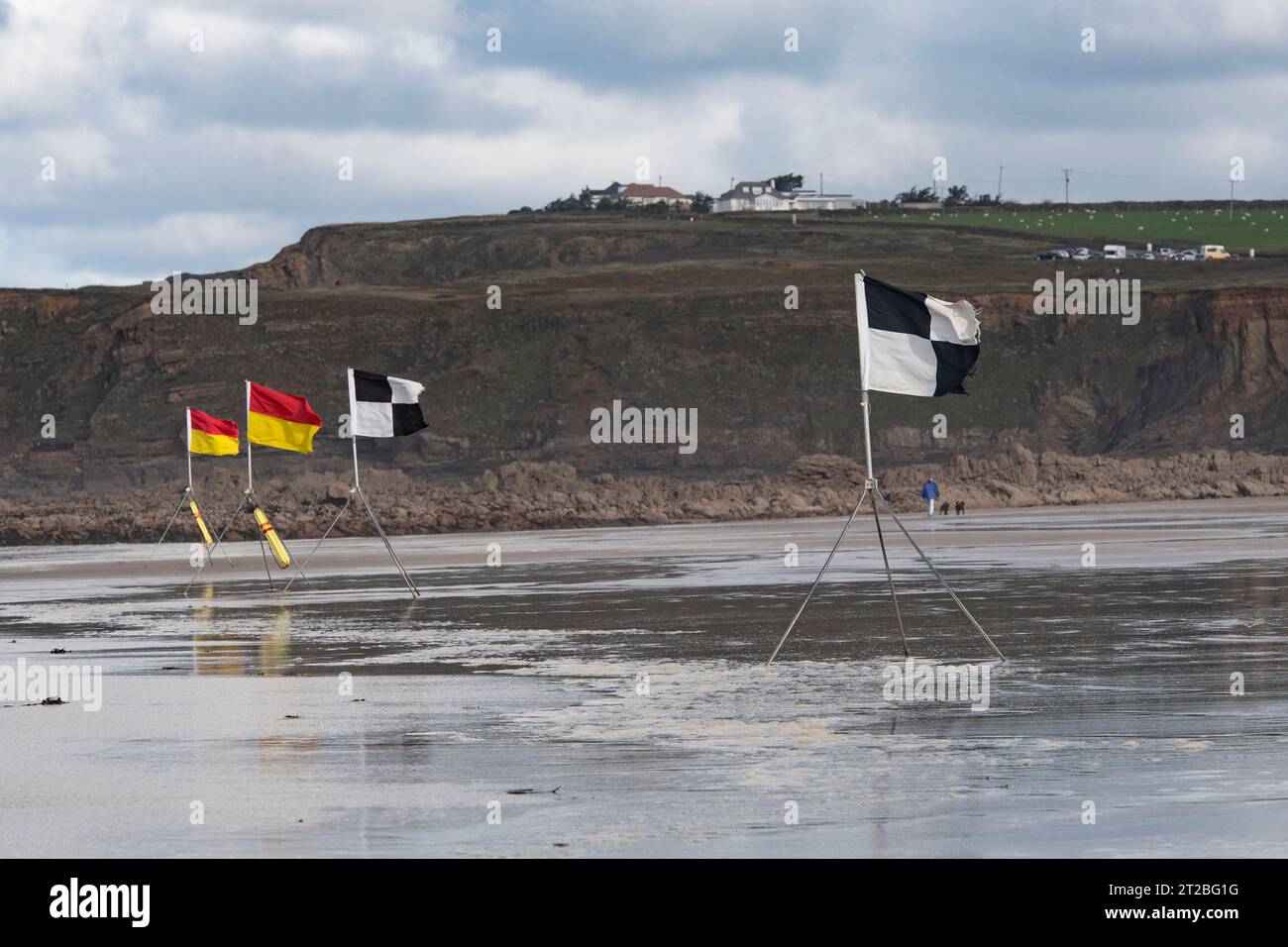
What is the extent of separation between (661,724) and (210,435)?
24859 millimetres

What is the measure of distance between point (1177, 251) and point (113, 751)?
106 meters

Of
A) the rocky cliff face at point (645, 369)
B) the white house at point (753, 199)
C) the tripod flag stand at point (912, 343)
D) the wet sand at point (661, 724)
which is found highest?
the white house at point (753, 199)

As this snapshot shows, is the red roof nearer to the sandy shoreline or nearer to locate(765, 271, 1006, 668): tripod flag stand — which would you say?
the sandy shoreline

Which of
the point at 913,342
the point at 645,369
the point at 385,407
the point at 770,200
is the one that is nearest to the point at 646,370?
the point at 645,369

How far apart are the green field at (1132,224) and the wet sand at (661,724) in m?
96.6

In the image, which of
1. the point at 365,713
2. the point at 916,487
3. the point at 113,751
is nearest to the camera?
the point at 113,751

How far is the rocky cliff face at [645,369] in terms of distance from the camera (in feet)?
254

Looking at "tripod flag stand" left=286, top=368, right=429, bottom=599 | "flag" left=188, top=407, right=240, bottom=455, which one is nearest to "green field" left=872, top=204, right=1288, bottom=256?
"flag" left=188, top=407, right=240, bottom=455

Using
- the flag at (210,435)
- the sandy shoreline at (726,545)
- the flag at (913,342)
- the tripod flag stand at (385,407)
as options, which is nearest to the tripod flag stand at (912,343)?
the flag at (913,342)

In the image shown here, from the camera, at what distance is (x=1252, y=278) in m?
87.6

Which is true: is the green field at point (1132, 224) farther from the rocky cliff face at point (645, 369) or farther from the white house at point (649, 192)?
the white house at point (649, 192)

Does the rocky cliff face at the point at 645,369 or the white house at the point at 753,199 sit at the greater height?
the white house at the point at 753,199
